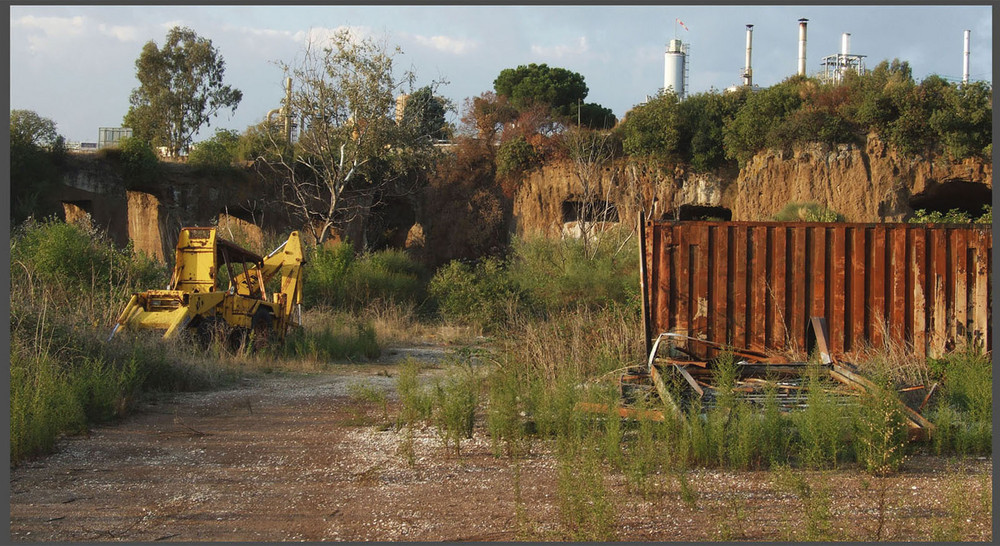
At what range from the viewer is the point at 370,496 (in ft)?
19.9

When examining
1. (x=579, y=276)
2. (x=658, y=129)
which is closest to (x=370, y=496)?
(x=579, y=276)

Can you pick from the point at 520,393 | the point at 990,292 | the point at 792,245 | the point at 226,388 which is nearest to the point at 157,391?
the point at 226,388

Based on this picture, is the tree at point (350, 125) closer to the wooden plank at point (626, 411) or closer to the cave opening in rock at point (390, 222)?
the cave opening in rock at point (390, 222)

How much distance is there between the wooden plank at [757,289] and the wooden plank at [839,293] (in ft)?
2.79

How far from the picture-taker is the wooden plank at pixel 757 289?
438 inches

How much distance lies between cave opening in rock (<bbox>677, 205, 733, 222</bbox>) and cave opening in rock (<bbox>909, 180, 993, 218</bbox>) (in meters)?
5.99

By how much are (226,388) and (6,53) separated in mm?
6193

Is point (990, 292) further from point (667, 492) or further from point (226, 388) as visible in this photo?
point (226, 388)

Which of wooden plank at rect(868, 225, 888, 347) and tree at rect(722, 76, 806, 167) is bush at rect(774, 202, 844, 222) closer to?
tree at rect(722, 76, 806, 167)

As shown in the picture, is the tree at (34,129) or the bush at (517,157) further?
the bush at (517,157)

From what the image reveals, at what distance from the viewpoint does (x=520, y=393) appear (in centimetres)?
855

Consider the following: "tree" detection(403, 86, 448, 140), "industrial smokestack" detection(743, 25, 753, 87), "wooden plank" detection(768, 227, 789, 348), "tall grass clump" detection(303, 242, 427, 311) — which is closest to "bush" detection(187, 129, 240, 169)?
"tree" detection(403, 86, 448, 140)

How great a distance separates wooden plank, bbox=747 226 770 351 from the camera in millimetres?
11125

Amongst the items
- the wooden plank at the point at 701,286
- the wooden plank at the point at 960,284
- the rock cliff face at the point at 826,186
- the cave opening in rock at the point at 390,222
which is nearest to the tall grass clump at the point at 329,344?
the wooden plank at the point at 701,286
